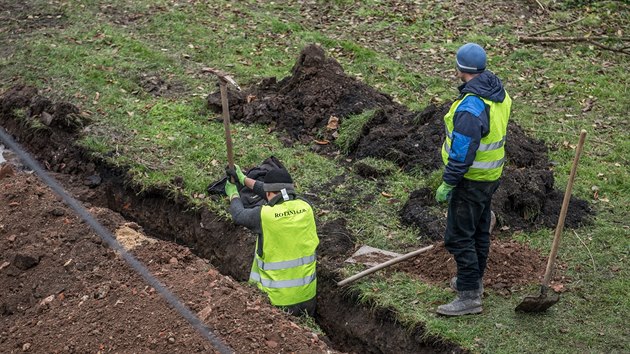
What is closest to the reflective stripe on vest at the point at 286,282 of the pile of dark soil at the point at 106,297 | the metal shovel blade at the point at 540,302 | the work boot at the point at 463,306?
the pile of dark soil at the point at 106,297

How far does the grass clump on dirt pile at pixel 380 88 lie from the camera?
24.0 ft

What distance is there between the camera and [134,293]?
6.94 metres

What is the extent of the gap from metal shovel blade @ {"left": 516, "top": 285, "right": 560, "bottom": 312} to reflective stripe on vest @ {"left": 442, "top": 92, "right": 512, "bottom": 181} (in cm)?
112

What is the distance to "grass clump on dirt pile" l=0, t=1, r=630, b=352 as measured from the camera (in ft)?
24.0

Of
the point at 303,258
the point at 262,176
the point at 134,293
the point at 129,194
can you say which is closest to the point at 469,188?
the point at 303,258

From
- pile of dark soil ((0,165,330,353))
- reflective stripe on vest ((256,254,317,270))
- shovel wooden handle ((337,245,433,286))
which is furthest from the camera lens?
shovel wooden handle ((337,245,433,286))

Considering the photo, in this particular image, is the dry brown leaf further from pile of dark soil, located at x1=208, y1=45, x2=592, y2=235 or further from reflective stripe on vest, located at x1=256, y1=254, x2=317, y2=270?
reflective stripe on vest, located at x1=256, y1=254, x2=317, y2=270

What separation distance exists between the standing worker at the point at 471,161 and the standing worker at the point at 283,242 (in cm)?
124

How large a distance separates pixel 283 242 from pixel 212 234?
186 centimetres

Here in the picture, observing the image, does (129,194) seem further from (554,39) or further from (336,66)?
(554,39)

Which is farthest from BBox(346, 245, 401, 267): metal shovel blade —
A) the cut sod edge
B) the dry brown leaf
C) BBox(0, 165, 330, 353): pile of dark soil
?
the dry brown leaf

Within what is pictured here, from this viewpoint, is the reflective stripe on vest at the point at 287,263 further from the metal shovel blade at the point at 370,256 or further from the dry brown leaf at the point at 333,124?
the dry brown leaf at the point at 333,124

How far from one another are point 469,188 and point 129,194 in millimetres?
4589

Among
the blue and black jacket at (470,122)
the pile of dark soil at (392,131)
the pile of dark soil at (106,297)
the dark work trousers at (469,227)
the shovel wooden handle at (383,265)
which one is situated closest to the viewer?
the blue and black jacket at (470,122)
